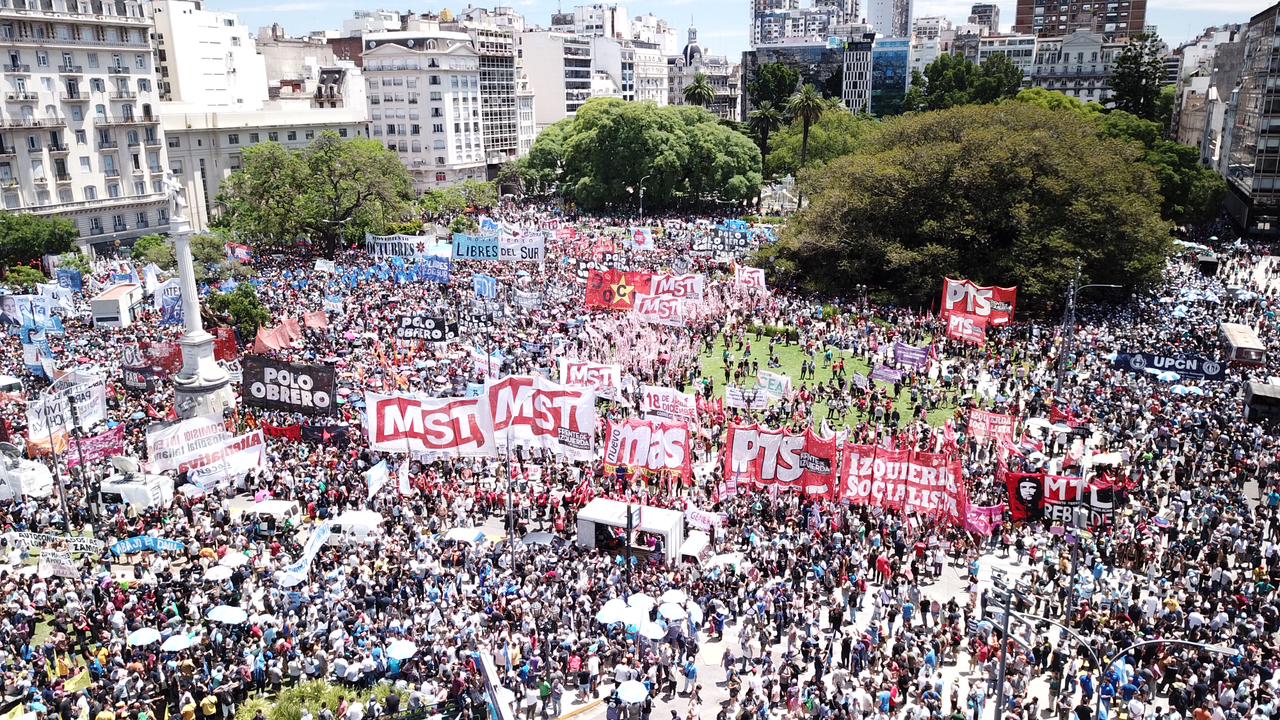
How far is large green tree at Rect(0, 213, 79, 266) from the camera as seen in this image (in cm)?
5384

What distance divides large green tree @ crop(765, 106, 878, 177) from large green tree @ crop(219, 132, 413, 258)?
34.7 metres

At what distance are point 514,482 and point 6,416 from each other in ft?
55.1

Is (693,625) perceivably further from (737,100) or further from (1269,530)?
(737,100)

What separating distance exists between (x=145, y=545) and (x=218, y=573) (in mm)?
3640

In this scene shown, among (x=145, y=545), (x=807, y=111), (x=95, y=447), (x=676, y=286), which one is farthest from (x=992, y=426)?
(x=807, y=111)

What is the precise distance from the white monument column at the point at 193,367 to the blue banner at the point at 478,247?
1979 centimetres

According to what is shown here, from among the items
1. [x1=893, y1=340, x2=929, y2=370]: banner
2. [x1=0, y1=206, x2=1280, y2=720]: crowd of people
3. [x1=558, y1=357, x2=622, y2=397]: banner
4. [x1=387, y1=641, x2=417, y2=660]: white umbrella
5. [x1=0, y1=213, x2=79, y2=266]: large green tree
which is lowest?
[x1=0, y1=206, x2=1280, y2=720]: crowd of people

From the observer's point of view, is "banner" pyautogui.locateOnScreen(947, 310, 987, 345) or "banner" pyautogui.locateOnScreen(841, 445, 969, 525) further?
"banner" pyautogui.locateOnScreen(947, 310, 987, 345)

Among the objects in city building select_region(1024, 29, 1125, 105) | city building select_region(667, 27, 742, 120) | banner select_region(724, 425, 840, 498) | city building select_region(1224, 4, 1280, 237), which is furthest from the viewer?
city building select_region(667, 27, 742, 120)

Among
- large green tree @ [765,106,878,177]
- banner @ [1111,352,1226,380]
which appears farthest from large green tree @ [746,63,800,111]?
banner @ [1111,352,1226,380]

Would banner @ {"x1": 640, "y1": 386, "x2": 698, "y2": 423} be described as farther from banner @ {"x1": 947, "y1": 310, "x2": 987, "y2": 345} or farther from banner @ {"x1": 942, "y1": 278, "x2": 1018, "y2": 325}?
banner @ {"x1": 942, "y1": 278, "x2": 1018, "y2": 325}

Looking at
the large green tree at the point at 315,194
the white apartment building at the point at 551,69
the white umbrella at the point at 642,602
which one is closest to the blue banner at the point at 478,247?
the large green tree at the point at 315,194

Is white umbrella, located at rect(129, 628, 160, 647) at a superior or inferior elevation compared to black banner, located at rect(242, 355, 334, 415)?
inferior

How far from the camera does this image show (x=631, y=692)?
1667 cm
